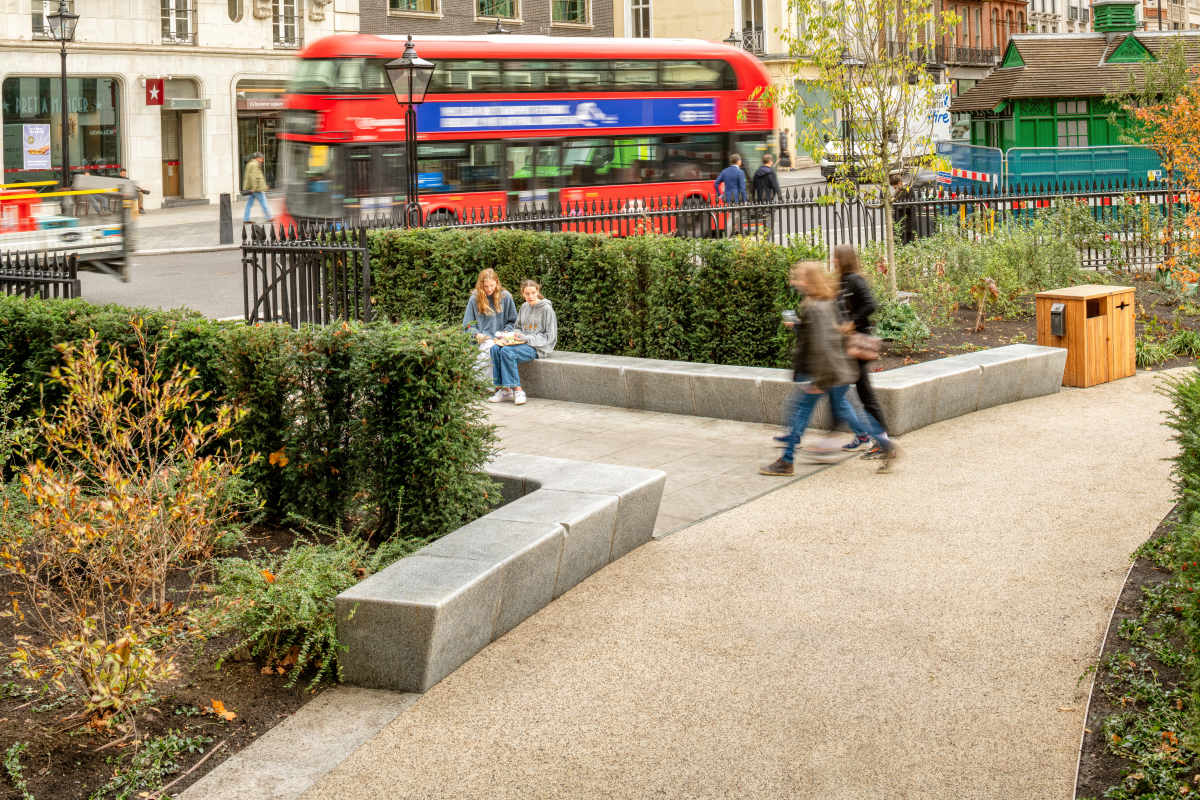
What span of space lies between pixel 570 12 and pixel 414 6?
25.4 ft

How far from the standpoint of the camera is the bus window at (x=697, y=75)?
2719 centimetres

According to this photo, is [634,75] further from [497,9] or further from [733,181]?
[497,9]

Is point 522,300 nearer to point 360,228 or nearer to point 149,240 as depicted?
point 360,228

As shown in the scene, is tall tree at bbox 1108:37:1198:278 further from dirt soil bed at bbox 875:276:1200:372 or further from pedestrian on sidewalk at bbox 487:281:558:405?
pedestrian on sidewalk at bbox 487:281:558:405

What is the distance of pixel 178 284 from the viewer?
2242 cm

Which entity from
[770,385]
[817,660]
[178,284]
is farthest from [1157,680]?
[178,284]

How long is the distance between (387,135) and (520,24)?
87.9 feet

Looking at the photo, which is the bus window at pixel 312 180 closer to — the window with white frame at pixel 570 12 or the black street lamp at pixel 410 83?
the black street lamp at pixel 410 83

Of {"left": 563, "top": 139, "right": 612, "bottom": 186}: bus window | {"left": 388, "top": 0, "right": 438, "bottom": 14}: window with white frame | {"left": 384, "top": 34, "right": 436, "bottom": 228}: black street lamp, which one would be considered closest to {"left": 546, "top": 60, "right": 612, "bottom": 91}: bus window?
{"left": 563, "top": 139, "right": 612, "bottom": 186}: bus window

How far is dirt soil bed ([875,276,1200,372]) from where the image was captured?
505 inches

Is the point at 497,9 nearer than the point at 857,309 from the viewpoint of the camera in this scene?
No

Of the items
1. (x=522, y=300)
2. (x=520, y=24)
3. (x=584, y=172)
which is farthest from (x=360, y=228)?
(x=520, y=24)

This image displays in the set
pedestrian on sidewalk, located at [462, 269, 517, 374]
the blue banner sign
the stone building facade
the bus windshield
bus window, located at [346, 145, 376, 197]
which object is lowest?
pedestrian on sidewalk, located at [462, 269, 517, 374]

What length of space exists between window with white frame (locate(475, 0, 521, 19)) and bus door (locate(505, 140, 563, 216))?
2370 cm
